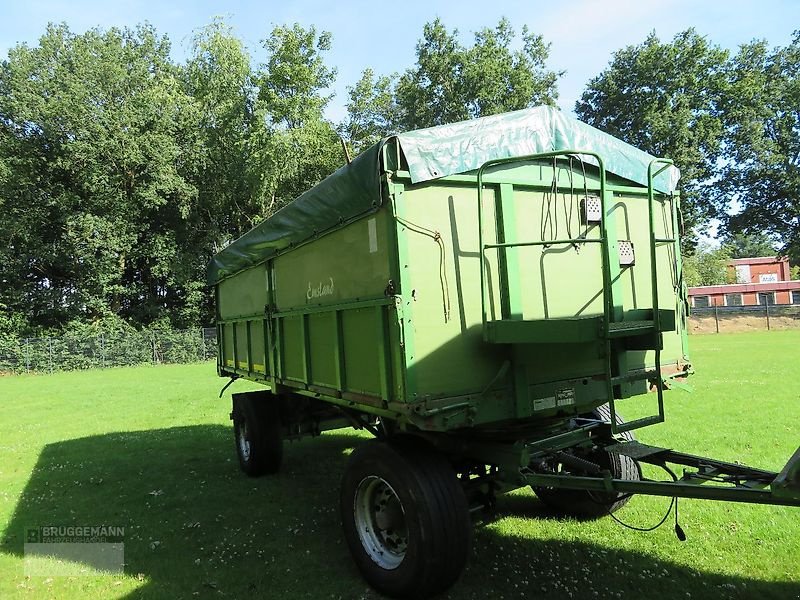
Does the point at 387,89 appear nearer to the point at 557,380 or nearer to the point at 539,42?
the point at 539,42

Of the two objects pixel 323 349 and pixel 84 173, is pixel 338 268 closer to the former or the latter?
pixel 323 349

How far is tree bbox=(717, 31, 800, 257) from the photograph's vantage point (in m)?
36.1

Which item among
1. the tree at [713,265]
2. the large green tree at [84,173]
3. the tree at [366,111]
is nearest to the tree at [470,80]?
the tree at [366,111]

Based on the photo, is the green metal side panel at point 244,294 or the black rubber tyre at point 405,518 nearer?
the black rubber tyre at point 405,518

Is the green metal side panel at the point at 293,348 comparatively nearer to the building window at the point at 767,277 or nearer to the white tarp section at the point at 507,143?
the white tarp section at the point at 507,143

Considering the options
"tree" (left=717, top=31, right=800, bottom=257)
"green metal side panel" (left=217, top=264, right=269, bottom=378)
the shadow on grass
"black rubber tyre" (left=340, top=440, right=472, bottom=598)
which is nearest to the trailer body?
"black rubber tyre" (left=340, top=440, right=472, bottom=598)

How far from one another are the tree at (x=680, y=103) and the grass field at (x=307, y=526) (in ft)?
97.7

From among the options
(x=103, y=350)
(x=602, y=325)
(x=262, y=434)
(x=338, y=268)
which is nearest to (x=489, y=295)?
(x=602, y=325)

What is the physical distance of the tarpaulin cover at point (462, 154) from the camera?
11.5 feet

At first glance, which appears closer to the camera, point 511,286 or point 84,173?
point 511,286

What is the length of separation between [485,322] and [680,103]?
38976mm

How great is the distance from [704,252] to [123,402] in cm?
7557

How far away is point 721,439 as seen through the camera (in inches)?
287

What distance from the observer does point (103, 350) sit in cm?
2764
